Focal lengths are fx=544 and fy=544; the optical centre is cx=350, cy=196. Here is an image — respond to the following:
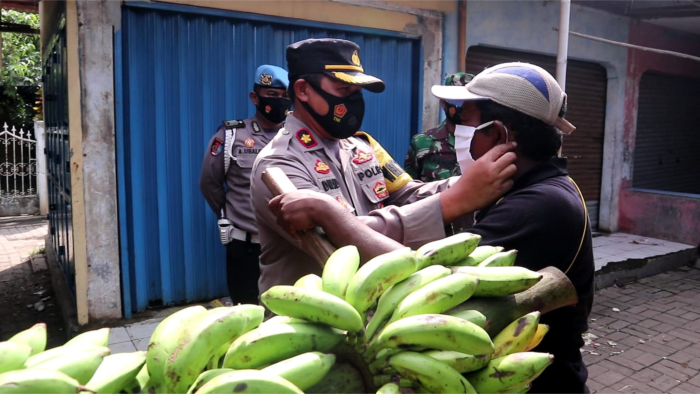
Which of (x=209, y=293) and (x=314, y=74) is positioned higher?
(x=314, y=74)

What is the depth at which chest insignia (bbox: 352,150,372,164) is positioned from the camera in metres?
2.51

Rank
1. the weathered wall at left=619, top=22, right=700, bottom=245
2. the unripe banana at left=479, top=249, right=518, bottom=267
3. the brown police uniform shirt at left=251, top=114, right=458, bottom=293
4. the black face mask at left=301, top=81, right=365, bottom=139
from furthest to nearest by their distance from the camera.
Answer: the weathered wall at left=619, top=22, right=700, bottom=245 < the black face mask at left=301, top=81, right=365, bottom=139 < the brown police uniform shirt at left=251, top=114, right=458, bottom=293 < the unripe banana at left=479, top=249, right=518, bottom=267

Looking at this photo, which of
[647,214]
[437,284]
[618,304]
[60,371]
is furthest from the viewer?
[647,214]

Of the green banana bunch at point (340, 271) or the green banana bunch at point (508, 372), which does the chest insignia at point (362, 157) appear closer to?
the green banana bunch at point (340, 271)

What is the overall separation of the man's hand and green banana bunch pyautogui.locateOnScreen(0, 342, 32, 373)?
4.36 ft

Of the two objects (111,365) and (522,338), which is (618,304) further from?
(111,365)

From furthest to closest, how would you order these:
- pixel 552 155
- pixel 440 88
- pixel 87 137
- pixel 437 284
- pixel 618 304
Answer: pixel 618 304
pixel 87 137
pixel 440 88
pixel 552 155
pixel 437 284

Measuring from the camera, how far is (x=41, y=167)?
10789 millimetres

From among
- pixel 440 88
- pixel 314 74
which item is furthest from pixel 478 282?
pixel 314 74

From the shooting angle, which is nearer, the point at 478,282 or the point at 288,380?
the point at 288,380

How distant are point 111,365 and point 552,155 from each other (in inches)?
58.8

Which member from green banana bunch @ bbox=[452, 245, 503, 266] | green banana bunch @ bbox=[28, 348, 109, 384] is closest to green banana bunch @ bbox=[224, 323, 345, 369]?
green banana bunch @ bbox=[28, 348, 109, 384]

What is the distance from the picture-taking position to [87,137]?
4.31 metres

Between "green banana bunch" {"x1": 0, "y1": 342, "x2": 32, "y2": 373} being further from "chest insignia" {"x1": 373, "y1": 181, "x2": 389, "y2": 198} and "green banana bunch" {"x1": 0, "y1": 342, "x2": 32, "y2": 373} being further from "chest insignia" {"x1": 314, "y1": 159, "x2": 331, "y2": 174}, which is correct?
"chest insignia" {"x1": 373, "y1": 181, "x2": 389, "y2": 198}
